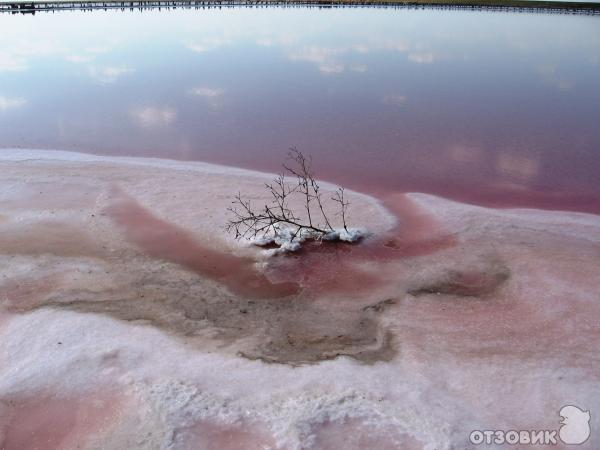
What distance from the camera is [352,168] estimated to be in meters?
9.34

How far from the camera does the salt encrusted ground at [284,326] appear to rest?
12.9 feet

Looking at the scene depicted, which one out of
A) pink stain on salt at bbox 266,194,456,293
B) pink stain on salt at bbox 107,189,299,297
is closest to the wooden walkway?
pink stain on salt at bbox 107,189,299,297

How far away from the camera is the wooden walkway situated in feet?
123

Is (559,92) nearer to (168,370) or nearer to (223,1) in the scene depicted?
(168,370)

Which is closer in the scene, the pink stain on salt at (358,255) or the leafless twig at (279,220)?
the pink stain on salt at (358,255)

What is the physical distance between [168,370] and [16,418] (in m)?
1.11

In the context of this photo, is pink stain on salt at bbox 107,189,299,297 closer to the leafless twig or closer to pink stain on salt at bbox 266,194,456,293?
pink stain on salt at bbox 266,194,456,293

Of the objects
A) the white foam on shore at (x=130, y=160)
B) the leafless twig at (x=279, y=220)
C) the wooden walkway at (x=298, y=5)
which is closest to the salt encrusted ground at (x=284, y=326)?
the leafless twig at (x=279, y=220)

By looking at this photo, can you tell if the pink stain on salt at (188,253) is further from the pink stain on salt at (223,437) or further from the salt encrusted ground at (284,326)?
the pink stain on salt at (223,437)

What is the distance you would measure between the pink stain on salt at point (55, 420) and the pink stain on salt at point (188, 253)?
1.99 metres

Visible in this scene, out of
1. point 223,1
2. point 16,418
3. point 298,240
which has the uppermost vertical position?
point 223,1

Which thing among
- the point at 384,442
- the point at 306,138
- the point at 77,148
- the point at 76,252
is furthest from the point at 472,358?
the point at 77,148

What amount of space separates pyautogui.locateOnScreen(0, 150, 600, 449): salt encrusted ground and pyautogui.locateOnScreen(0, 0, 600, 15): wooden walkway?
35205 mm

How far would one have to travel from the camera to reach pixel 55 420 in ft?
13.0
